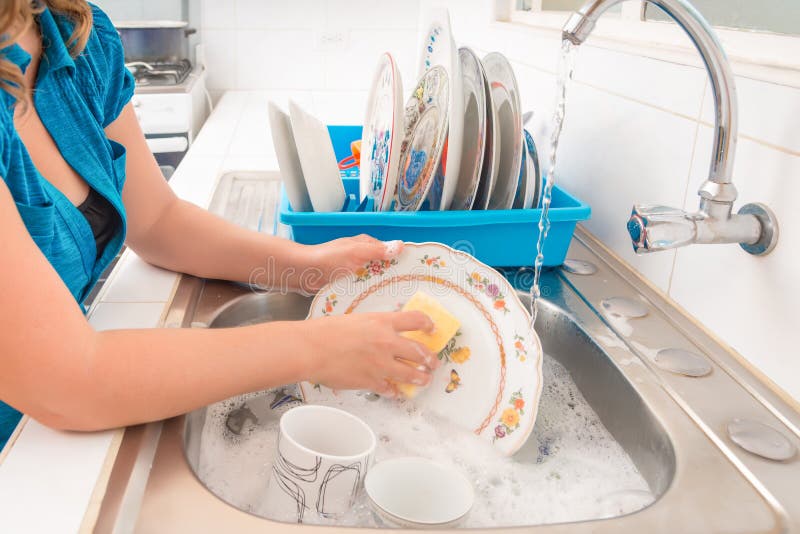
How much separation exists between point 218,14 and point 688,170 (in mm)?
2147

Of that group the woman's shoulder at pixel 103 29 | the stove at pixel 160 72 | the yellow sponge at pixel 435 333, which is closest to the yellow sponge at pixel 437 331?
the yellow sponge at pixel 435 333

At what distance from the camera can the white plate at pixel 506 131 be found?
1004 millimetres

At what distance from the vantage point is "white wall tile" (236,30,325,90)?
2627mm

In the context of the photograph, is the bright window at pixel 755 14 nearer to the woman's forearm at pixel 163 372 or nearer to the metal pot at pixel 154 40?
the woman's forearm at pixel 163 372

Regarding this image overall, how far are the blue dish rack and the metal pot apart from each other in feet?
5.43

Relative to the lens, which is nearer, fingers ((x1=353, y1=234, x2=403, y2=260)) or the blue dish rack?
fingers ((x1=353, y1=234, x2=403, y2=260))

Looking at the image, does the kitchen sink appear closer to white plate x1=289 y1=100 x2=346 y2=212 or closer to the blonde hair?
white plate x1=289 y1=100 x2=346 y2=212

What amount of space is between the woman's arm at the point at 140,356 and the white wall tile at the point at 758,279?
1.22 feet

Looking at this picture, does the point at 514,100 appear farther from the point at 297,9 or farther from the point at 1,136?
the point at 297,9

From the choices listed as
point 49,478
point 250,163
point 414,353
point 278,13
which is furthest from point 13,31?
point 278,13

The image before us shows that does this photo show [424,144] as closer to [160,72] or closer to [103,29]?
[103,29]

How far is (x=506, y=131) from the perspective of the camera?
1051 mm

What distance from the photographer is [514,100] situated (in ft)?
3.36

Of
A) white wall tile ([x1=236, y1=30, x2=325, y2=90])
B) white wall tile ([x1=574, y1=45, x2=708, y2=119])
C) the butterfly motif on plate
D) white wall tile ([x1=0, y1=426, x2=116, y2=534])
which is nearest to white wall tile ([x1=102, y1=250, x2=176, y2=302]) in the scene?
white wall tile ([x1=0, y1=426, x2=116, y2=534])
